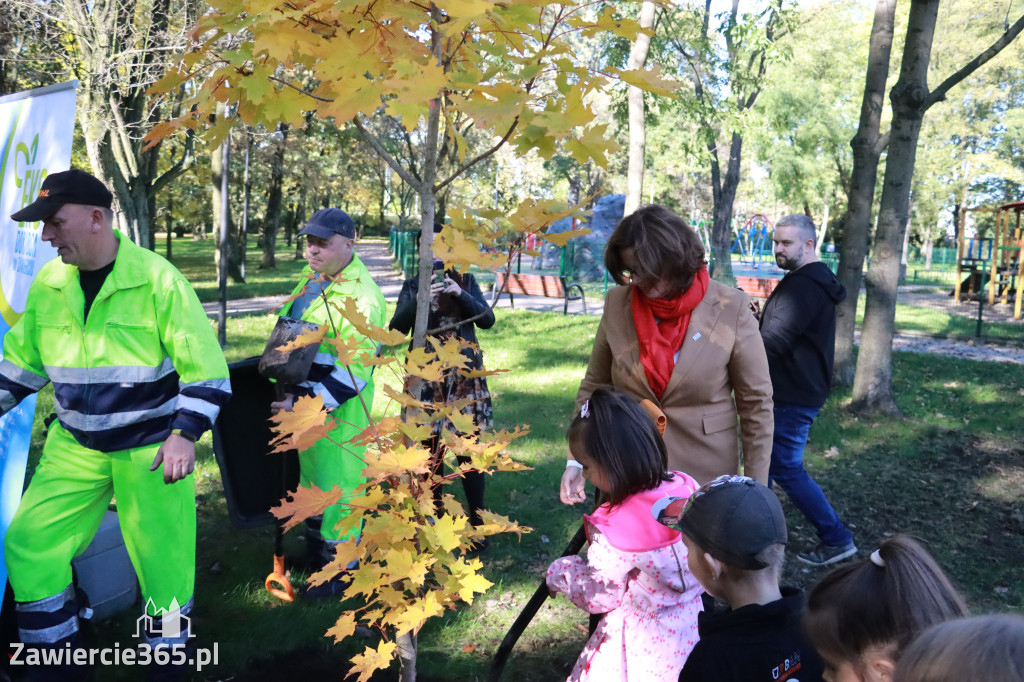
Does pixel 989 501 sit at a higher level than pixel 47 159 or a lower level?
lower

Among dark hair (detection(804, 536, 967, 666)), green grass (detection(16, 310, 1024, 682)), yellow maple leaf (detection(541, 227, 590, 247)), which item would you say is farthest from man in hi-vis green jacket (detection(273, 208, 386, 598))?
dark hair (detection(804, 536, 967, 666))

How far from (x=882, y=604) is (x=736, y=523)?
1.43ft

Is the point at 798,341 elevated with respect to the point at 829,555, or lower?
elevated

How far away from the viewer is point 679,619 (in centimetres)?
226

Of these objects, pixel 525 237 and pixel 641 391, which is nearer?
pixel 525 237

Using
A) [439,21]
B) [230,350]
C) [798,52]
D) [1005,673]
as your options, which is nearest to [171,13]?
[230,350]

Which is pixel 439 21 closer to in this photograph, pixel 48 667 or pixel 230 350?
pixel 48 667

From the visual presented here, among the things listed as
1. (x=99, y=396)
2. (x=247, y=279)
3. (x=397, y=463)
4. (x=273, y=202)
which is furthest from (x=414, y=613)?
(x=273, y=202)

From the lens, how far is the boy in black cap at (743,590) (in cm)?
167

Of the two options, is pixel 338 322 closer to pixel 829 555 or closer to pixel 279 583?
pixel 279 583

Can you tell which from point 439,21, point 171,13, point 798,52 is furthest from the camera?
point 798,52

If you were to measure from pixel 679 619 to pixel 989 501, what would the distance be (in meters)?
4.51

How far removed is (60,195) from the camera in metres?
2.73

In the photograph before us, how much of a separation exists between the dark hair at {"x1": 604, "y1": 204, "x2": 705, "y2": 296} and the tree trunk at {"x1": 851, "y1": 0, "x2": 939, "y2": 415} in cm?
580
